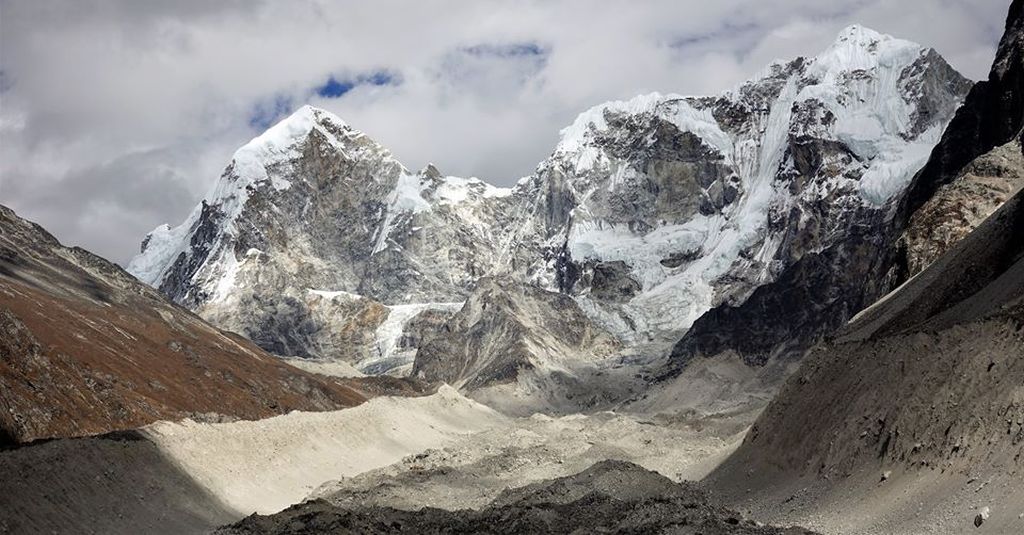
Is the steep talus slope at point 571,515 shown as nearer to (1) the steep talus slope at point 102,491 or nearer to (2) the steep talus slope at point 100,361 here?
(1) the steep talus slope at point 102,491

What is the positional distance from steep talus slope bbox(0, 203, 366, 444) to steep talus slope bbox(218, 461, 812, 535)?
13.5 meters

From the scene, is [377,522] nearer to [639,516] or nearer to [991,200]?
[639,516]

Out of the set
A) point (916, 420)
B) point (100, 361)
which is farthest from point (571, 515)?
point (100, 361)

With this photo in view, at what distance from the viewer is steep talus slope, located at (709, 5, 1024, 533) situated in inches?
1404

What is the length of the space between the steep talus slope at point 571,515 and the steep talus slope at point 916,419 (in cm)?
344

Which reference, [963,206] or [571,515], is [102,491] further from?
[963,206]

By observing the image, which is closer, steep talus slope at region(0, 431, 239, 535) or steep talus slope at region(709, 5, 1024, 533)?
steep talus slope at region(709, 5, 1024, 533)

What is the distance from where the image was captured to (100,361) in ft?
221

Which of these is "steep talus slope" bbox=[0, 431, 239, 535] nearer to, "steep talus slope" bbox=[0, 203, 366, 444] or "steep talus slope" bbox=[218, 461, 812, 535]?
"steep talus slope" bbox=[0, 203, 366, 444]

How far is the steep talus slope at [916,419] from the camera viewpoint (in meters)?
35.7

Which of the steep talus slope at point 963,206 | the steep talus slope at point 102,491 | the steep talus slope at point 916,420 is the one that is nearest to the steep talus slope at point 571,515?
the steep talus slope at point 916,420

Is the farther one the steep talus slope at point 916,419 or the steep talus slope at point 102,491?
the steep talus slope at point 102,491

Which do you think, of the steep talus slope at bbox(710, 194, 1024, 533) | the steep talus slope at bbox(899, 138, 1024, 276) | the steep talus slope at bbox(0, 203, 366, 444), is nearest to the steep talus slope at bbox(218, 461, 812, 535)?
the steep talus slope at bbox(710, 194, 1024, 533)

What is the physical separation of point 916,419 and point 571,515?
47.6ft
